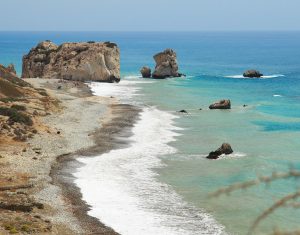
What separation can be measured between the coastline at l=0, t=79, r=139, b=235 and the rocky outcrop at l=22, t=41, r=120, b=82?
1713 cm

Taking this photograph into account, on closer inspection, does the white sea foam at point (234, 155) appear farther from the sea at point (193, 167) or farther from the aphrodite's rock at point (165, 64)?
the aphrodite's rock at point (165, 64)

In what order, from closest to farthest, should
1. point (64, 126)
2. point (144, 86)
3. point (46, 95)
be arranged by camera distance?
point (64, 126), point (46, 95), point (144, 86)

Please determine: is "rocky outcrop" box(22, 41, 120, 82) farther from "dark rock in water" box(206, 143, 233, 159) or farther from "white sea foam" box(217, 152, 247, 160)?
"dark rock in water" box(206, 143, 233, 159)

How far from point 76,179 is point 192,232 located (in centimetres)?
1160

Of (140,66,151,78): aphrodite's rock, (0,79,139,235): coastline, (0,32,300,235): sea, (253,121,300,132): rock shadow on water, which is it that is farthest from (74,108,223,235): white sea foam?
(140,66,151,78): aphrodite's rock

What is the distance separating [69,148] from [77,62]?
196 ft

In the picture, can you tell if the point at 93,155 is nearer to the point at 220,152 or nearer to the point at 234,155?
the point at 220,152

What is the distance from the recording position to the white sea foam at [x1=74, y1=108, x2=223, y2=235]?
87.0ft

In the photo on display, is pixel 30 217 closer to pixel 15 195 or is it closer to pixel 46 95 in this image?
pixel 15 195

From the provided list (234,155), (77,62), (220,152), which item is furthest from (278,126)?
(77,62)

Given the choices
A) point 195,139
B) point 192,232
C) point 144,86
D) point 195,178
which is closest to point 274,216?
point 192,232

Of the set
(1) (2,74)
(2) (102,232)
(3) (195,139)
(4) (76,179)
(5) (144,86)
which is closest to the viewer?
(2) (102,232)

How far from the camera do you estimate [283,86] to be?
4173 inches

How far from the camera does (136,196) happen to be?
31.7 metres
